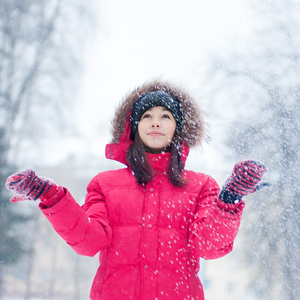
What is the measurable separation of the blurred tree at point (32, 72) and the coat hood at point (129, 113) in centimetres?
325

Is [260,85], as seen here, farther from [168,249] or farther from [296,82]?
[168,249]

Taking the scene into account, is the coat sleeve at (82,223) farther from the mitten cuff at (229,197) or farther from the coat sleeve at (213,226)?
the mitten cuff at (229,197)

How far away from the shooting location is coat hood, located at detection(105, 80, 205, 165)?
129 centimetres

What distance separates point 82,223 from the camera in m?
0.97

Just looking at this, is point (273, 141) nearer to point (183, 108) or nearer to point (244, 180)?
point (183, 108)

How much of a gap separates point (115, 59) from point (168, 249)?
433 inches

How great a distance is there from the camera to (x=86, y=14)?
6.47 m

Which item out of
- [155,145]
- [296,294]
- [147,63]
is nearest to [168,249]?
[155,145]

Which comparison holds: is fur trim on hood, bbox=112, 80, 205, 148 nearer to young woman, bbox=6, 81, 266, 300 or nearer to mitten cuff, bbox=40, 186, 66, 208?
young woman, bbox=6, 81, 266, 300

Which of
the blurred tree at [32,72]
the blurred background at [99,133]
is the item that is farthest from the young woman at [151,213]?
the blurred tree at [32,72]

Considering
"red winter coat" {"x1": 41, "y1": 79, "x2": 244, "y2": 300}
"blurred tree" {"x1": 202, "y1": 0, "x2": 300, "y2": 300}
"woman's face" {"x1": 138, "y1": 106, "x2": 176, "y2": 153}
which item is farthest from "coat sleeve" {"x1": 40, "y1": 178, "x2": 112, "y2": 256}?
"blurred tree" {"x1": 202, "y1": 0, "x2": 300, "y2": 300}

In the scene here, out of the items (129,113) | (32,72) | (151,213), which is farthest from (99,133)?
(151,213)

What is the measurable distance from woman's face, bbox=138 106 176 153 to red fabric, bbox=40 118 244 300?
0.34 feet

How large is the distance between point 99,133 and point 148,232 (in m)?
5.89
